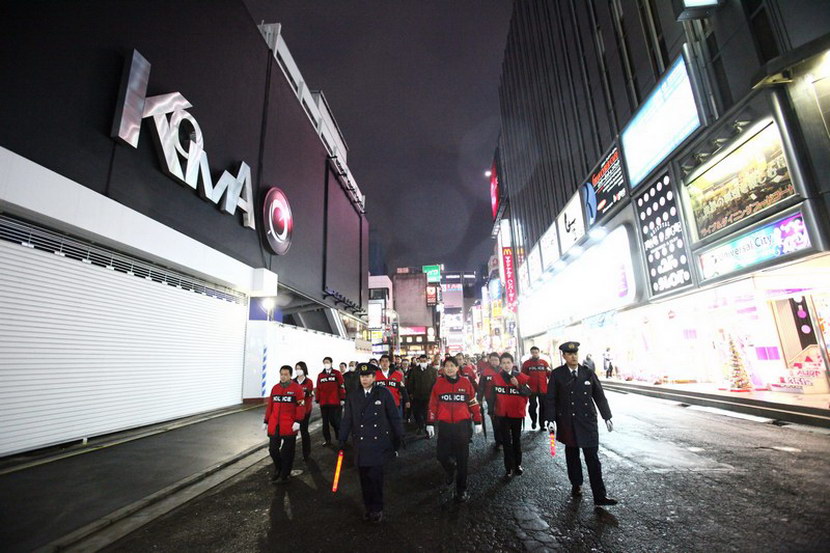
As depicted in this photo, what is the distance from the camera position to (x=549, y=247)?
2894cm

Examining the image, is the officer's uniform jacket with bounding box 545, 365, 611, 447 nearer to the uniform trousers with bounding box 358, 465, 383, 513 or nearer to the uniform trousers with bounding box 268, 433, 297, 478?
the uniform trousers with bounding box 358, 465, 383, 513

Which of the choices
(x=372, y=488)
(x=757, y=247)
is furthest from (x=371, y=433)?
(x=757, y=247)

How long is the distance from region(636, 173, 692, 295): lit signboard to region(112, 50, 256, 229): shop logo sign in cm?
1673

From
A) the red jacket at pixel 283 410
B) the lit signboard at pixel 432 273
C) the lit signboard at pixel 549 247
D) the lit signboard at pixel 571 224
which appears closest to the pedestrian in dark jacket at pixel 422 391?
the red jacket at pixel 283 410

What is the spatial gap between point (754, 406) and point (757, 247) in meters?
4.71

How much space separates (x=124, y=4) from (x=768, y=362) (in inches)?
933

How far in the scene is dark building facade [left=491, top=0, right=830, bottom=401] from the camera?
852cm

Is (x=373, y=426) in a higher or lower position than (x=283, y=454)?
higher

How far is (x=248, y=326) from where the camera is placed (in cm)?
1620

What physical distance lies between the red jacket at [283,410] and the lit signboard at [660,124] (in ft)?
44.8

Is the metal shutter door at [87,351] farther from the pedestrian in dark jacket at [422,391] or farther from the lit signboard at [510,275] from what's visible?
the lit signboard at [510,275]

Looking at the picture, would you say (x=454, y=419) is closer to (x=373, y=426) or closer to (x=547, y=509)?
(x=373, y=426)

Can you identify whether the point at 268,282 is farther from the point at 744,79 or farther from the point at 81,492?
the point at 744,79

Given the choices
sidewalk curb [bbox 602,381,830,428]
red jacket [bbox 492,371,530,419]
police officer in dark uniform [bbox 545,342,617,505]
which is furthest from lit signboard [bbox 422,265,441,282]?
police officer in dark uniform [bbox 545,342,617,505]
